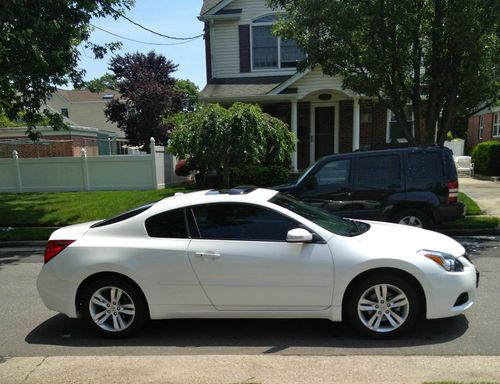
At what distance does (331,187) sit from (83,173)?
11.7 m

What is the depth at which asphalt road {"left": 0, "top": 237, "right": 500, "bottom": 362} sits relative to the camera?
4090 millimetres

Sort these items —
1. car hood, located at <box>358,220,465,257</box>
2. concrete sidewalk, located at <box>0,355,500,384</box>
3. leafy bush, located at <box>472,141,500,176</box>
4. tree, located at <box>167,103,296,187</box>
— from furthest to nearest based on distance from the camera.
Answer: leafy bush, located at <box>472,141,500,176</box>
tree, located at <box>167,103,296,187</box>
car hood, located at <box>358,220,465,257</box>
concrete sidewalk, located at <box>0,355,500,384</box>

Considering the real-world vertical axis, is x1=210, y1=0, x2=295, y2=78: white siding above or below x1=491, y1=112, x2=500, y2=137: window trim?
above

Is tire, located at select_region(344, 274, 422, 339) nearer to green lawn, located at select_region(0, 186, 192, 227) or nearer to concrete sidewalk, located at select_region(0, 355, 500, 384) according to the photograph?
concrete sidewalk, located at select_region(0, 355, 500, 384)

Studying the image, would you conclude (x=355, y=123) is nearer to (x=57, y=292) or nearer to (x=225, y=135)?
(x=225, y=135)

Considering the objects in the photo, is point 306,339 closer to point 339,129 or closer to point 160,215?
point 160,215

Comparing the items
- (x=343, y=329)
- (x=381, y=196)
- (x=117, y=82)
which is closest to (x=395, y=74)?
(x=381, y=196)

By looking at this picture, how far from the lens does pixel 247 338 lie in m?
4.43

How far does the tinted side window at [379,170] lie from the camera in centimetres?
802

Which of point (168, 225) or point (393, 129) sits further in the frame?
point (393, 129)

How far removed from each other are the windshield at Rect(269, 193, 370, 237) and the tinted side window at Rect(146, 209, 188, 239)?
954 millimetres

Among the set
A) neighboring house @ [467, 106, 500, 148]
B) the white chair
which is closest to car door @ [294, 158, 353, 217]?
the white chair

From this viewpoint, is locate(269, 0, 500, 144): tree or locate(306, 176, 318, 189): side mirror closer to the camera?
locate(306, 176, 318, 189): side mirror

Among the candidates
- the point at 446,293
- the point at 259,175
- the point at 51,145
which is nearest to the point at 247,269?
the point at 446,293
